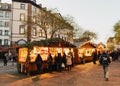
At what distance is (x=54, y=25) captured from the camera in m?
57.4

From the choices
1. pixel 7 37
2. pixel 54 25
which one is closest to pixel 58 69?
pixel 54 25

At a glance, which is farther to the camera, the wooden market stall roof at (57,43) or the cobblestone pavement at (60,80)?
the wooden market stall roof at (57,43)

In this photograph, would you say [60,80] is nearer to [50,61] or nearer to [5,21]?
[50,61]

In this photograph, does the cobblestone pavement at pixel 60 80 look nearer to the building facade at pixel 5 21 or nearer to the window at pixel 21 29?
the window at pixel 21 29

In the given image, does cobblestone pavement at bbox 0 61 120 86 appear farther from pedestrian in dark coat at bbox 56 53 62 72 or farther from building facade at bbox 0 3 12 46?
building facade at bbox 0 3 12 46

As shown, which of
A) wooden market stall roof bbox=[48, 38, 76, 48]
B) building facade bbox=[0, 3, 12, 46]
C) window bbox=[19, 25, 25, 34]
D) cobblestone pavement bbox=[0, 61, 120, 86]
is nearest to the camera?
cobblestone pavement bbox=[0, 61, 120, 86]

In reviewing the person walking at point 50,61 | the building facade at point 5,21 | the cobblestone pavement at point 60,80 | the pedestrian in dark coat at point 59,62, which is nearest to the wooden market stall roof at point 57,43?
the pedestrian in dark coat at point 59,62

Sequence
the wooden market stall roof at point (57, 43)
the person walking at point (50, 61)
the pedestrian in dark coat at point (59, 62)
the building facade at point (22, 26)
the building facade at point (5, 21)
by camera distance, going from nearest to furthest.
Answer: the person walking at point (50, 61), the pedestrian in dark coat at point (59, 62), the wooden market stall roof at point (57, 43), the building facade at point (22, 26), the building facade at point (5, 21)

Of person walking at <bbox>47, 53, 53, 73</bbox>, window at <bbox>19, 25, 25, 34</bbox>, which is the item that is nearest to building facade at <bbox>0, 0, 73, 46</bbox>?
window at <bbox>19, 25, 25, 34</bbox>

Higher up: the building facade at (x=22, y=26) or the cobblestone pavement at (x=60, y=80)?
the building facade at (x=22, y=26)

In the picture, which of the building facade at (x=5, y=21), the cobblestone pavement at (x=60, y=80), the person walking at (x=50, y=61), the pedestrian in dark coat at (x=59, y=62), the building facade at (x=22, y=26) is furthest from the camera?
the building facade at (x=5, y=21)

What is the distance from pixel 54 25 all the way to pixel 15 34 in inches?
494

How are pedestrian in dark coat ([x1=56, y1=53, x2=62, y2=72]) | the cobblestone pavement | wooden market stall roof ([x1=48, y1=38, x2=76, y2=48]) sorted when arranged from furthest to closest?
wooden market stall roof ([x1=48, y1=38, x2=76, y2=48]) → pedestrian in dark coat ([x1=56, y1=53, x2=62, y2=72]) → the cobblestone pavement

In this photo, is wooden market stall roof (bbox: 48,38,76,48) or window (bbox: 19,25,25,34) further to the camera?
window (bbox: 19,25,25,34)
